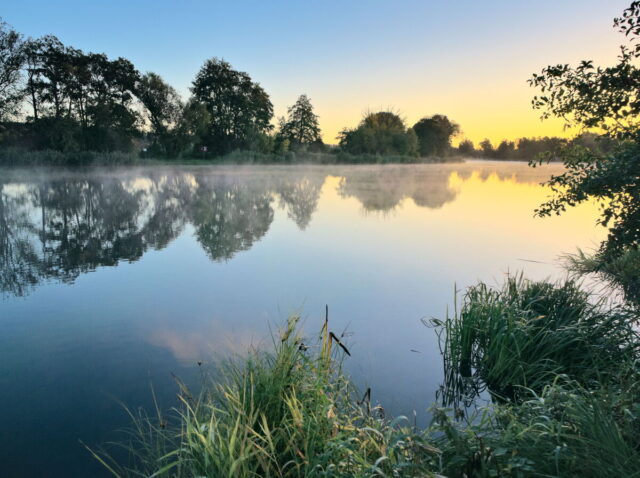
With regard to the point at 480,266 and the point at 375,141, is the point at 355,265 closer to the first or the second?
the point at 480,266

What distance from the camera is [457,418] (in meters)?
3.22

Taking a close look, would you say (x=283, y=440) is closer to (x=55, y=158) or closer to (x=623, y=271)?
(x=623, y=271)

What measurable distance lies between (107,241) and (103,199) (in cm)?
850

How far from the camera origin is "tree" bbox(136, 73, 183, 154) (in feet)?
134

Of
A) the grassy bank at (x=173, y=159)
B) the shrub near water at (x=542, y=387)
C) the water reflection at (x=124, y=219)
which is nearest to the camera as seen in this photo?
the shrub near water at (x=542, y=387)

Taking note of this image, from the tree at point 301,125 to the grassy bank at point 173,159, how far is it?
185 inches

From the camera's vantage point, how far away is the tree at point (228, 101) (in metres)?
46.0

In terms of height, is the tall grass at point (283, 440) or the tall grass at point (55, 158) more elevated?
the tall grass at point (55, 158)

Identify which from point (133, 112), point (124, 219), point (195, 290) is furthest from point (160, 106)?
point (195, 290)

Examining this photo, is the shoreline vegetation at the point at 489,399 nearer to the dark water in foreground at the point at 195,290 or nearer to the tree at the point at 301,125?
the dark water in foreground at the point at 195,290

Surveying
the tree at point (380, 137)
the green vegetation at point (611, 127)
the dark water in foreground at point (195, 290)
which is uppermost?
the tree at point (380, 137)

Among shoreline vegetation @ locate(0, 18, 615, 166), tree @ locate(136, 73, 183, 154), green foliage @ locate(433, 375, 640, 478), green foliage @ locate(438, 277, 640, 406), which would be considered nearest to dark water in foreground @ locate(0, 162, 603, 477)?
green foliage @ locate(438, 277, 640, 406)

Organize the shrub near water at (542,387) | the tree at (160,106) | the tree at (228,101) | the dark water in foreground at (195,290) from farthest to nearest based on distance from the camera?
1. the tree at (228,101)
2. the tree at (160,106)
3. the dark water in foreground at (195,290)
4. the shrub near water at (542,387)

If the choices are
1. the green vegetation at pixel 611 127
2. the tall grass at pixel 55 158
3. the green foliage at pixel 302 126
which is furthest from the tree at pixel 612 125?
the green foliage at pixel 302 126
